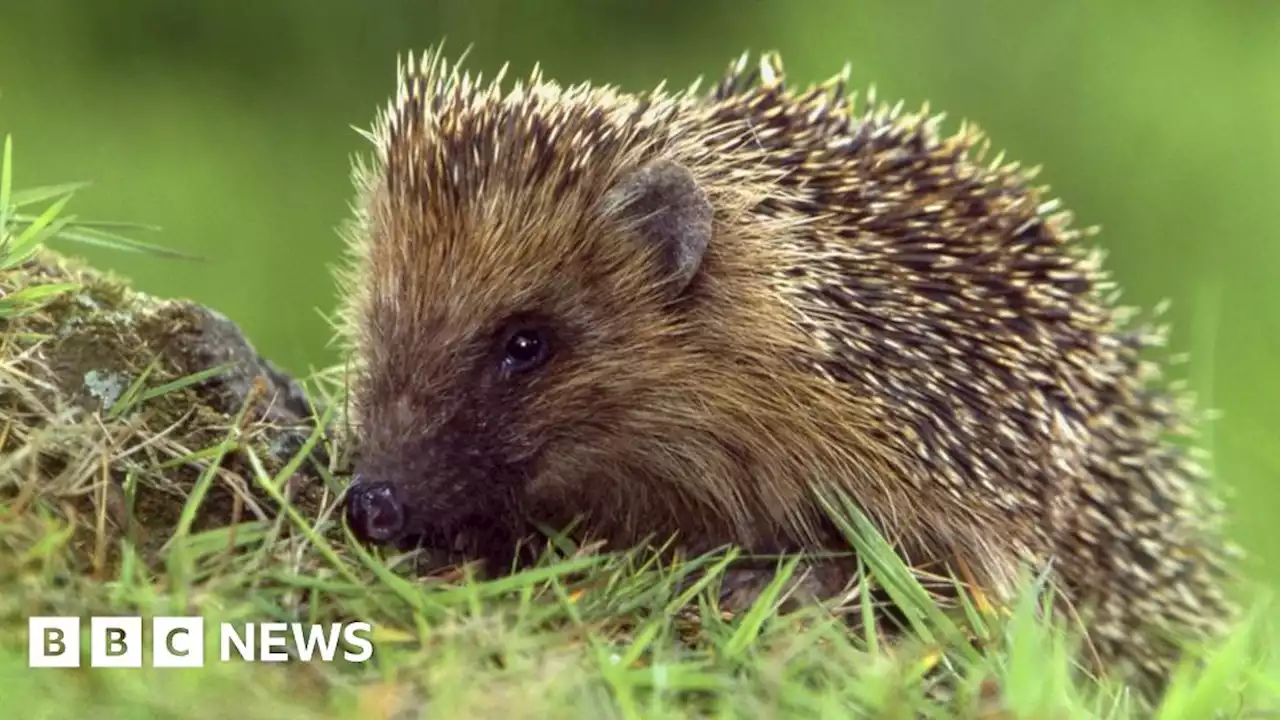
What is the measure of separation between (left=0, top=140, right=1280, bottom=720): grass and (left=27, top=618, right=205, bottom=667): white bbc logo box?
20 millimetres

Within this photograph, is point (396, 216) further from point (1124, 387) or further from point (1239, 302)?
point (1239, 302)

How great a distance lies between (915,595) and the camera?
268cm

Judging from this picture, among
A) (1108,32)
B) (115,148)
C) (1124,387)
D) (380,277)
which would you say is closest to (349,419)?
(380,277)

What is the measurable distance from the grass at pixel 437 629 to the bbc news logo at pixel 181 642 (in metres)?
0.02

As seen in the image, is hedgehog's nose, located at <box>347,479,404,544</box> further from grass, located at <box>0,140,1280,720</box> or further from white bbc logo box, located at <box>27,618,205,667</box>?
white bbc logo box, located at <box>27,618,205,667</box>

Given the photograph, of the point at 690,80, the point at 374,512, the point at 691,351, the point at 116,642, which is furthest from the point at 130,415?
the point at 690,80

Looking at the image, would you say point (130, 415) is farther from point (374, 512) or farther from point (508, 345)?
point (508, 345)

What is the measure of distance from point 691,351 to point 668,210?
0.29 m

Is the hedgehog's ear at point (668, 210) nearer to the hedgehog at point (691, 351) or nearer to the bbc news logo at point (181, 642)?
the hedgehog at point (691, 351)

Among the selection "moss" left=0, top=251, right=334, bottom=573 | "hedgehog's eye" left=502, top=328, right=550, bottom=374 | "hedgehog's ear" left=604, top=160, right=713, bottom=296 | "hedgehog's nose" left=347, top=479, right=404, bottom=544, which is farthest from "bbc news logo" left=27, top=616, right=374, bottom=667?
"hedgehog's ear" left=604, top=160, right=713, bottom=296

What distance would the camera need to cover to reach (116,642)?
2.00 m

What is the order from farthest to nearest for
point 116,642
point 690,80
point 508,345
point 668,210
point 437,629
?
1. point 690,80
2. point 668,210
3. point 508,345
4. point 437,629
5. point 116,642

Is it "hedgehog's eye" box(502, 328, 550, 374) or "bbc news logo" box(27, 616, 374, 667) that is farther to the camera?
"hedgehog's eye" box(502, 328, 550, 374)

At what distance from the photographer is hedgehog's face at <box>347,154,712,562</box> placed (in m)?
2.79
